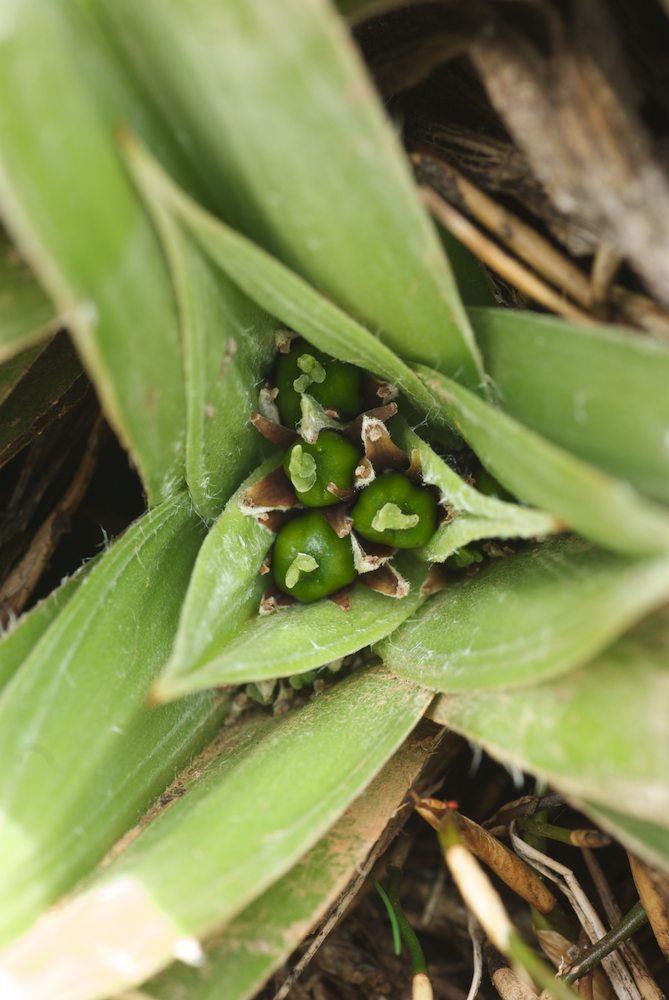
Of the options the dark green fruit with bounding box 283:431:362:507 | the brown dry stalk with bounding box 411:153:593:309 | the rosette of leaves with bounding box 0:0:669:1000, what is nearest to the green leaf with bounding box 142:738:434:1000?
the rosette of leaves with bounding box 0:0:669:1000

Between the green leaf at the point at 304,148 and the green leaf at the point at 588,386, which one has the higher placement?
the green leaf at the point at 304,148

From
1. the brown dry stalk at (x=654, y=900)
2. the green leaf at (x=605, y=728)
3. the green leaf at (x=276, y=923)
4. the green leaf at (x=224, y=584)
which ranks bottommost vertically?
the brown dry stalk at (x=654, y=900)

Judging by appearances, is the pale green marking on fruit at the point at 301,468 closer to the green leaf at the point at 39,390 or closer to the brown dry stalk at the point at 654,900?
the green leaf at the point at 39,390

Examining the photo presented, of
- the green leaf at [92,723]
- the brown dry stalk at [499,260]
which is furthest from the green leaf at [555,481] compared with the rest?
the green leaf at [92,723]

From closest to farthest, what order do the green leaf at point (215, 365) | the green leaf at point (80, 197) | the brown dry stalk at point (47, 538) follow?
the green leaf at point (80, 197), the green leaf at point (215, 365), the brown dry stalk at point (47, 538)

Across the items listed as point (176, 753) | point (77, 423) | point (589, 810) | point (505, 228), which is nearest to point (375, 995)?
point (176, 753)

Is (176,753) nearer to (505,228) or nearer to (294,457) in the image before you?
(294,457)

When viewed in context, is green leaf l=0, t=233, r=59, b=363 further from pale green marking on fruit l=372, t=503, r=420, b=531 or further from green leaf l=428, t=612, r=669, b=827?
green leaf l=428, t=612, r=669, b=827
